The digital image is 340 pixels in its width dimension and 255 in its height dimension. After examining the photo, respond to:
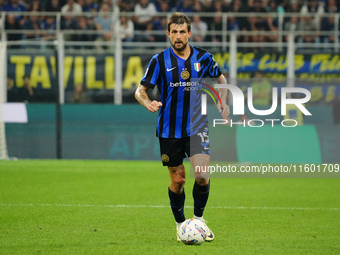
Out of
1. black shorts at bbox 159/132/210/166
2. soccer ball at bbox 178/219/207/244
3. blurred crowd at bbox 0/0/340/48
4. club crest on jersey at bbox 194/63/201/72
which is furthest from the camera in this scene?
blurred crowd at bbox 0/0/340/48

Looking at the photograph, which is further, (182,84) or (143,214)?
(143,214)

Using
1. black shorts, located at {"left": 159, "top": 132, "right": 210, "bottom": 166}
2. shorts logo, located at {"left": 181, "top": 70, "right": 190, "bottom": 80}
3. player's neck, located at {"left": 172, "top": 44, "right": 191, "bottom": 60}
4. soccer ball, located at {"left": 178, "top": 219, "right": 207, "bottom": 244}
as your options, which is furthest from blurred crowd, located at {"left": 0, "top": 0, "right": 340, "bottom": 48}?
soccer ball, located at {"left": 178, "top": 219, "right": 207, "bottom": 244}

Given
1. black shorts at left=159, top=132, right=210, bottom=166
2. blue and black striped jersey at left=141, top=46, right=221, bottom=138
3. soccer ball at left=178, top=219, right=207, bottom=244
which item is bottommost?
soccer ball at left=178, top=219, right=207, bottom=244

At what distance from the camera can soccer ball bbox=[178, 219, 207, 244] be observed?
6227 mm

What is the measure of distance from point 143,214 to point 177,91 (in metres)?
2.30

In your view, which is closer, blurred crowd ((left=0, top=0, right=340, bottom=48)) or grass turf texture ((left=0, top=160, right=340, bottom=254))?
grass turf texture ((left=0, top=160, right=340, bottom=254))

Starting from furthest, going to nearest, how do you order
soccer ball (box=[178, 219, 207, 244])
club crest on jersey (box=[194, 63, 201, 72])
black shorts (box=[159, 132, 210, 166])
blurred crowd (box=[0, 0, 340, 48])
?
blurred crowd (box=[0, 0, 340, 48]), club crest on jersey (box=[194, 63, 201, 72]), black shorts (box=[159, 132, 210, 166]), soccer ball (box=[178, 219, 207, 244])

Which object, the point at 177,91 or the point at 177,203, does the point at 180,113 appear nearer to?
the point at 177,91

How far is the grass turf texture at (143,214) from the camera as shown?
6.23 m

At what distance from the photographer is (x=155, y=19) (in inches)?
709

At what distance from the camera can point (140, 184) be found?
11523 millimetres

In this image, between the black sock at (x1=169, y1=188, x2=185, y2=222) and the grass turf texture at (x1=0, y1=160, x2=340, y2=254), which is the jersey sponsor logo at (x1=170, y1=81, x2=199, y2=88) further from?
the grass turf texture at (x1=0, y1=160, x2=340, y2=254)

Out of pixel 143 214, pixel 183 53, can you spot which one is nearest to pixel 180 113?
pixel 183 53

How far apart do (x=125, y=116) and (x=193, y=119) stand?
9030 millimetres
